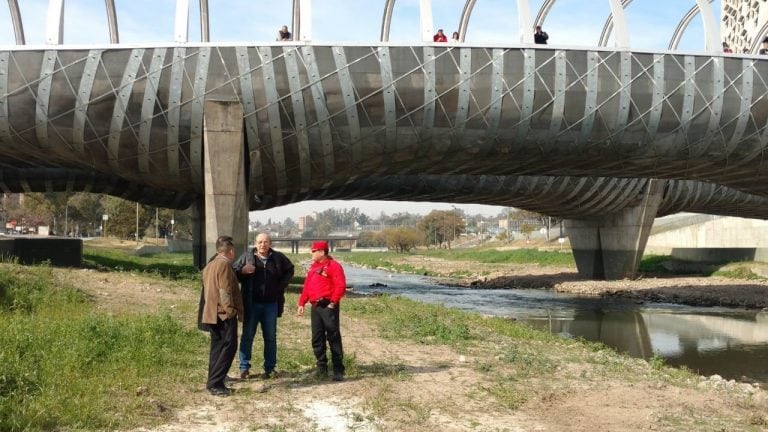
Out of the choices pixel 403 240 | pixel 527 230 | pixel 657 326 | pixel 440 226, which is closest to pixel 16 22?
pixel 657 326

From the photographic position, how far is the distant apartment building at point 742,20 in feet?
186

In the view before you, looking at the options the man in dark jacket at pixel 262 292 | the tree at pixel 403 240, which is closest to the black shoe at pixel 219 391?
the man in dark jacket at pixel 262 292

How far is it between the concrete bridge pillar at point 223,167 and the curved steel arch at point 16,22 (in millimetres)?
7020

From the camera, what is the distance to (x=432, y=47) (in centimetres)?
2317

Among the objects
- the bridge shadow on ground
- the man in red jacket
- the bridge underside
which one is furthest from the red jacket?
the bridge underside

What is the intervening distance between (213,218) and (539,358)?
1466 centimetres

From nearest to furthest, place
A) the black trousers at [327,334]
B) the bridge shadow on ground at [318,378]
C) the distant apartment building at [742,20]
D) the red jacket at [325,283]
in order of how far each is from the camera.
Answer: the bridge shadow on ground at [318,378]
the black trousers at [327,334]
the red jacket at [325,283]
the distant apartment building at [742,20]

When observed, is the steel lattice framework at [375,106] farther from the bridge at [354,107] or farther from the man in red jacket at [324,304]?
the man in red jacket at [324,304]

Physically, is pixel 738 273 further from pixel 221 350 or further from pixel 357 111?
pixel 221 350

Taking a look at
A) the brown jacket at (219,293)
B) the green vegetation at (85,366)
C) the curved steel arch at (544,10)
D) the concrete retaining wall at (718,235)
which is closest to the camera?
the green vegetation at (85,366)

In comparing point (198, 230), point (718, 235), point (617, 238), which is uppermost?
point (198, 230)

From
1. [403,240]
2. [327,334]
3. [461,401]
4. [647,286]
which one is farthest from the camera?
[403,240]

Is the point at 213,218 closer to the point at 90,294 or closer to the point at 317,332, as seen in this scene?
the point at 90,294

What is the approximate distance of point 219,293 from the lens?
8188mm
